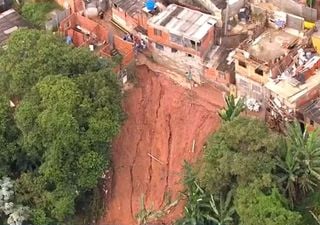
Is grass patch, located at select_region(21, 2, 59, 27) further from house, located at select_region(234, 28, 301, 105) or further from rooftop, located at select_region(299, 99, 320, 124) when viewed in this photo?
rooftop, located at select_region(299, 99, 320, 124)

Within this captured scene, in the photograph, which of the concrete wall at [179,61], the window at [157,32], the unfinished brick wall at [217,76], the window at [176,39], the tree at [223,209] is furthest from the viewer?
the window at [157,32]

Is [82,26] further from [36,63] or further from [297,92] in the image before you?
[297,92]

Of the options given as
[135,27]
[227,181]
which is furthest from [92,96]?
[227,181]

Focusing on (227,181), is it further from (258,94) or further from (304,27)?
(304,27)

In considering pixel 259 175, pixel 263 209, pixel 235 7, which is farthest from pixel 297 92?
pixel 235 7

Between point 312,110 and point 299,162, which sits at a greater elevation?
point 312,110

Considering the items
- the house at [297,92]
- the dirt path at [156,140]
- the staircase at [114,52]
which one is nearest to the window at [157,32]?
the dirt path at [156,140]

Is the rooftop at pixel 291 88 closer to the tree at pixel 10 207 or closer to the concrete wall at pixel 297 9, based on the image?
the concrete wall at pixel 297 9
